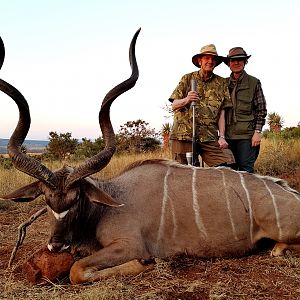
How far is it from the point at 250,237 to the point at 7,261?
195cm

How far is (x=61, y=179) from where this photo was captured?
137 inches

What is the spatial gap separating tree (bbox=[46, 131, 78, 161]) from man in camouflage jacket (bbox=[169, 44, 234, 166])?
47.4ft

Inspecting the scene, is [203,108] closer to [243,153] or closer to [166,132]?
[243,153]

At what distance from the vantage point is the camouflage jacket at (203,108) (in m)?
5.06

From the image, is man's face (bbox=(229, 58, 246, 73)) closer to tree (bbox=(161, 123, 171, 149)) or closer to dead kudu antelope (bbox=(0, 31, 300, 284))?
dead kudu antelope (bbox=(0, 31, 300, 284))

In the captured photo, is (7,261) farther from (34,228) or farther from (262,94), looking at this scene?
(262,94)

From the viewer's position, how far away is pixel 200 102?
507cm

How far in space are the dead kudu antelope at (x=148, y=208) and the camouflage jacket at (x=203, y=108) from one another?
37.5 inches

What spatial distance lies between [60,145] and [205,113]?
15.3 metres

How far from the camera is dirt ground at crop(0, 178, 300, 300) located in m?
2.93

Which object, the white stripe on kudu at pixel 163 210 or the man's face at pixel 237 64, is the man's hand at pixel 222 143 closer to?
the man's face at pixel 237 64

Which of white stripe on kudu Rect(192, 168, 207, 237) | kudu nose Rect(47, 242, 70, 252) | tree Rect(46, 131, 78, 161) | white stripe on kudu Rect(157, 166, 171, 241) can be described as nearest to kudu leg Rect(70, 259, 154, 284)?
kudu nose Rect(47, 242, 70, 252)

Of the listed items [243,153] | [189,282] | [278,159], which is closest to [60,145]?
[278,159]

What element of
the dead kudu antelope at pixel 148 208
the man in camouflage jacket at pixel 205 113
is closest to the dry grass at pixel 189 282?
the dead kudu antelope at pixel 148 208
